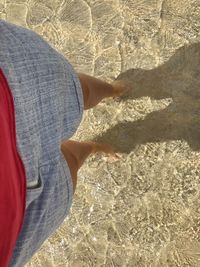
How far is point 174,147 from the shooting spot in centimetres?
160

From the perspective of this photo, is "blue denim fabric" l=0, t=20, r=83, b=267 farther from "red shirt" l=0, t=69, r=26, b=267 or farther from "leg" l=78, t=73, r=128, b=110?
"leg" l=78, t=73, r=128, b=110

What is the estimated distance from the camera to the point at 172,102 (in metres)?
1.62

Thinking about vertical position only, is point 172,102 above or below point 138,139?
above

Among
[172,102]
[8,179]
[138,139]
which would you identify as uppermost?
[8,179]

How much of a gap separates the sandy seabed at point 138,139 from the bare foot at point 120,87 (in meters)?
0.02

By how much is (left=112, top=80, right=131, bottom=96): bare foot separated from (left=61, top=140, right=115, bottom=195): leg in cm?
20

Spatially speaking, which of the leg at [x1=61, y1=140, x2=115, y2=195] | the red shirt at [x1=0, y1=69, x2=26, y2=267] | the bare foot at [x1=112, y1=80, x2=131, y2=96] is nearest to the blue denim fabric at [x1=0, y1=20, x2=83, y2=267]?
the red shirt at [x1=0, y1=69, x2=26, y2=267]

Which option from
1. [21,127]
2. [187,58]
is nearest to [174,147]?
[187,58]

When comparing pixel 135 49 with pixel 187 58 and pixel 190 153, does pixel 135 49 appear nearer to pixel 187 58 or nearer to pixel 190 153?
pixel 187 58

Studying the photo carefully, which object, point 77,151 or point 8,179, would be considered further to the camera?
point 77,151

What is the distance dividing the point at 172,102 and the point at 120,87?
200mm

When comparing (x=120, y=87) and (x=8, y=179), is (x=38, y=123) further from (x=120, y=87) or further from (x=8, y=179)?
(x=120, y=87)

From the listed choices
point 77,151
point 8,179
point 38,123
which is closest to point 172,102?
point 77,151

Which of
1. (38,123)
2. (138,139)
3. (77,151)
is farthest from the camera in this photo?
(138,139)
